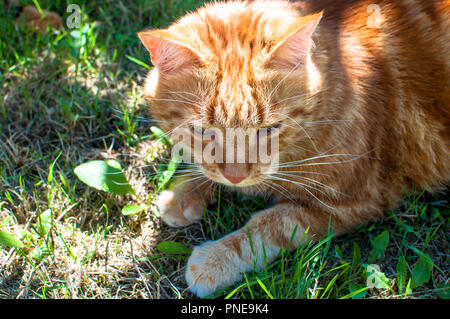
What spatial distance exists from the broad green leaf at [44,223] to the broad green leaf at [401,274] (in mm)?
1602

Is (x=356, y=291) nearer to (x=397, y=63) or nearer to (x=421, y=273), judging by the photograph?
(x=421, y=273)

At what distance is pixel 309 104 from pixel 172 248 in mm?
901

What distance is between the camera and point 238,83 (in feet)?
5.38

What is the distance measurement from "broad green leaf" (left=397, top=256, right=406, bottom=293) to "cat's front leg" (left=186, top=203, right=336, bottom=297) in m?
0.35

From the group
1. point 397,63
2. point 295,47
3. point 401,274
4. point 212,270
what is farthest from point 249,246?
point 397,63

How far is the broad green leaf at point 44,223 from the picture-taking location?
1.96m

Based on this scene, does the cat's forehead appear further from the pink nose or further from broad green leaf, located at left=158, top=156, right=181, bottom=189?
broad green leaf, located at left=158, top=156, right=181, bottom=189

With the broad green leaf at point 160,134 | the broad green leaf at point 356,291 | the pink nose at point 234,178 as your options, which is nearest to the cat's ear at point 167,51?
the pink nose at point 234,178

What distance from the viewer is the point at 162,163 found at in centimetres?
240

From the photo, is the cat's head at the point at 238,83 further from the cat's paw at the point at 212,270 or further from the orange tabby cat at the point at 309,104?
the cat's paw at the point at 212,270

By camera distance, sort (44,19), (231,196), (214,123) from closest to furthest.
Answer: (214,123) → (231,196) → (44,19)

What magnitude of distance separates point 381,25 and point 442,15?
300 millimetres

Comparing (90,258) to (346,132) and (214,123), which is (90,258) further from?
(346,132)

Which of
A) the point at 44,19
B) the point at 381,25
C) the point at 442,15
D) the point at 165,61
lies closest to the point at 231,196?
the point at 165,61
